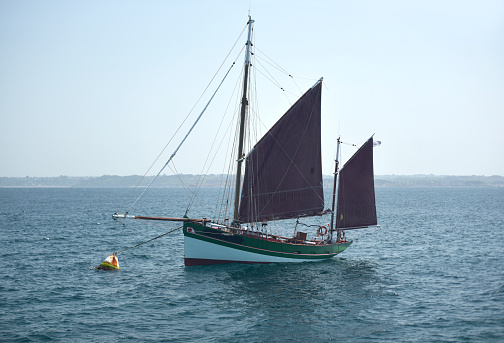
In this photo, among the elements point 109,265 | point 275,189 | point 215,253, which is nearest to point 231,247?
point 215,253

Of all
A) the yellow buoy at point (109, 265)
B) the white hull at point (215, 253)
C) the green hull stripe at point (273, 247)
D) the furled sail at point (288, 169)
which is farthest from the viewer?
the furled sail at point (288, 169)

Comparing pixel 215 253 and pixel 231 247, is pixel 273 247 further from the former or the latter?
pixel 215 253

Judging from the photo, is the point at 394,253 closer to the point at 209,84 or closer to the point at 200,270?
the point at 200,270

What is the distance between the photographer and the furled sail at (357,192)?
4362 cm

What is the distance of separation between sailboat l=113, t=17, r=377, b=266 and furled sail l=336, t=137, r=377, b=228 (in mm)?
95

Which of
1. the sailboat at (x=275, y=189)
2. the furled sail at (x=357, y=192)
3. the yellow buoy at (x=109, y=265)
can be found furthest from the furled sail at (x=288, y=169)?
the yellow buoy at (x=109, y=265)

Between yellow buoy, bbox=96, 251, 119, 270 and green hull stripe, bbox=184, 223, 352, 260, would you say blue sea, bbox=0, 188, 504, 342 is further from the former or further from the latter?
green hull stripe, bbox=184, 223, 352, 260

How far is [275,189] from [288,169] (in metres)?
2.15

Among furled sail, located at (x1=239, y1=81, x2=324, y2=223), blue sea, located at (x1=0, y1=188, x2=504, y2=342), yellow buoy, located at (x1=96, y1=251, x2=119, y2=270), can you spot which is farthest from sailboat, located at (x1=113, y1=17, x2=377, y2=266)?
yellow buoy, located at (x1=96, y1=251, x2=119, y2=270)

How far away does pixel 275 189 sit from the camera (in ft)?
135

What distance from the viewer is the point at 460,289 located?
3322 centimetres

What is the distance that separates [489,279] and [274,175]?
19.1 meters

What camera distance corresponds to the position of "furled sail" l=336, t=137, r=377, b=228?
43.6 m

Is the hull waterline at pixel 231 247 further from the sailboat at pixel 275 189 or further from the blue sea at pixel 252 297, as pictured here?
the blue sea at pixel 252 297
